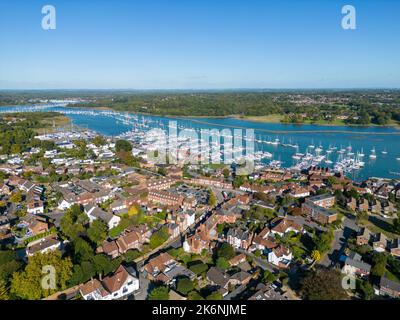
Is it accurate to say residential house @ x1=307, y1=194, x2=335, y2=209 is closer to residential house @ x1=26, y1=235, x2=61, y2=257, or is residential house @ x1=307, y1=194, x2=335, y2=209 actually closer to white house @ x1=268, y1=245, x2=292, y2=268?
white house @ x1=268, y1=245, x2=292, y2=268

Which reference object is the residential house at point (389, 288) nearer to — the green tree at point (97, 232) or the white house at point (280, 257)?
the white house at point (280, 257)

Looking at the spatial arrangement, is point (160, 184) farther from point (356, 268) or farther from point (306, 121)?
point (306, 121)

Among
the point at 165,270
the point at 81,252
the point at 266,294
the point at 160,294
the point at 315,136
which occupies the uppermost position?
the point at 315,136

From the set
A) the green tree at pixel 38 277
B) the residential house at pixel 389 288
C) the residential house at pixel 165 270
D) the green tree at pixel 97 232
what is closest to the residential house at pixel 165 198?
the green tree at pixel 97 232

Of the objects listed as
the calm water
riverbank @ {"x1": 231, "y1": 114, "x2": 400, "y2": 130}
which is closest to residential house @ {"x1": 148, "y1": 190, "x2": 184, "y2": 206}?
the calm water

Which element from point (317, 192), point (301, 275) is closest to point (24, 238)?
point (301, 275)

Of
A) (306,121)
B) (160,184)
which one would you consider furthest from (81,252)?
(306,121)
